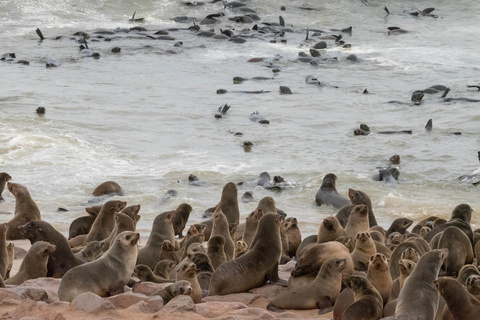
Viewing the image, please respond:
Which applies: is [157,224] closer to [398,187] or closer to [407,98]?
[398,187]

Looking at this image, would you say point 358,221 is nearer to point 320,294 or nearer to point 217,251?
point 217,251

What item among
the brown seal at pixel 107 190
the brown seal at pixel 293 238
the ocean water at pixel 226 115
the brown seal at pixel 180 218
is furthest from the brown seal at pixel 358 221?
the brown seal at pixel 107 190

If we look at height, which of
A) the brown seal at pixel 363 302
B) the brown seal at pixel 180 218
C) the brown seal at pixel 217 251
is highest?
the brown seal at pixel 363 302

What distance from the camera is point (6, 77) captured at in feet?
75.9

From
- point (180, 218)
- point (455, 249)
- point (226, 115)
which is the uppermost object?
point (455, 249)

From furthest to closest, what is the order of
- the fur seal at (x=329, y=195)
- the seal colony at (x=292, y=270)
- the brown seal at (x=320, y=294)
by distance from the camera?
the fur seal at (x=329, y=195) < the brown seal at (x=320, y=294) < the seal colony at (x=292, y=270)

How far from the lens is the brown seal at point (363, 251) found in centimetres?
743

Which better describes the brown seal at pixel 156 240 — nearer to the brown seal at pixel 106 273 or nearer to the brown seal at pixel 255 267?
the brown seal at pixel 106 273

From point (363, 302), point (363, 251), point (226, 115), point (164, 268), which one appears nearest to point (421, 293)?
point (363, 302)

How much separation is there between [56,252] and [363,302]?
10.7ft

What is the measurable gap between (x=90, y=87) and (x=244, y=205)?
10897 millimetres

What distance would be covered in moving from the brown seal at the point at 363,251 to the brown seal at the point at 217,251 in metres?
1.27

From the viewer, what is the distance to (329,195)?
13.0m

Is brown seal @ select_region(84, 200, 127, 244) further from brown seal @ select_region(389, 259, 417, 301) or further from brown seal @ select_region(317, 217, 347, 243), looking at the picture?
brown seal @ select_region(389, 259, 417, 301)
